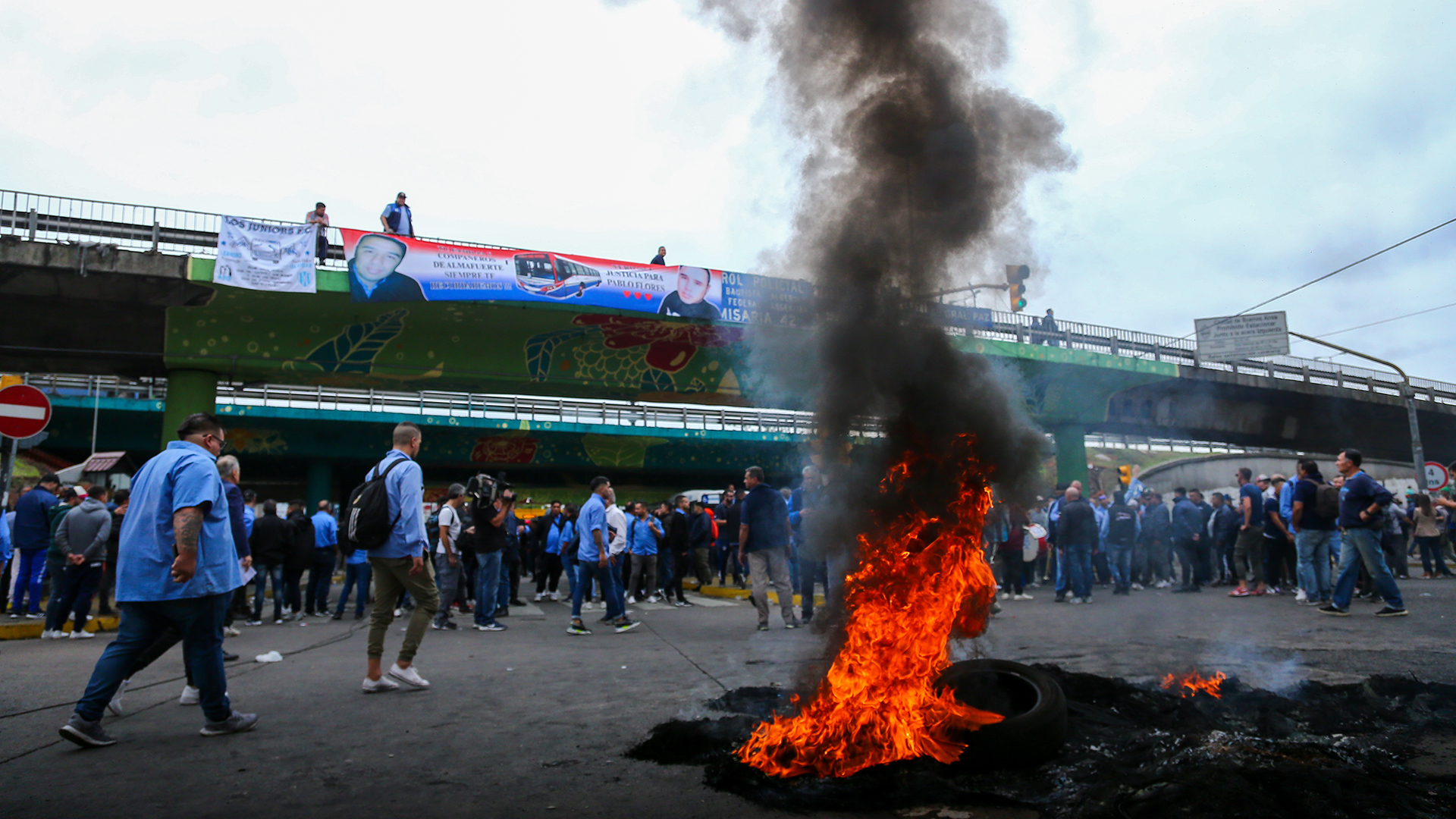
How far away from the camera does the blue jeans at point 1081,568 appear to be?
37.5 ft

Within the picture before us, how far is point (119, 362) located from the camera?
707 inches

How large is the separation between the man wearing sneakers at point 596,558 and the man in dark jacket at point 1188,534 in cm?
863

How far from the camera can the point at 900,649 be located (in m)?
3.83

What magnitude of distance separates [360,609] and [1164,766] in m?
10.5

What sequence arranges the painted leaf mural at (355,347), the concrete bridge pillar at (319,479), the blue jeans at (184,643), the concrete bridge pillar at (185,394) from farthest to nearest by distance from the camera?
1. the concrete bridge pillar at (319,479)
2. the painted leaf mural at (355,347)
3. the concrete bridge pillar at (185,394)
4. the blue jeans at (184,643)

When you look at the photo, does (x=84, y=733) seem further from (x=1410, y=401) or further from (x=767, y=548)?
(x=1410, y=401)

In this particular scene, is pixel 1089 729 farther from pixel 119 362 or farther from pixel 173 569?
pixel 119 362

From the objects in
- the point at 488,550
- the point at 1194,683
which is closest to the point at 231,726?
the point at 1194,683

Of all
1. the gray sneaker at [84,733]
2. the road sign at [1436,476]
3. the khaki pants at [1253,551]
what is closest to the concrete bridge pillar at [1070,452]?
the road sign at [1436,476]

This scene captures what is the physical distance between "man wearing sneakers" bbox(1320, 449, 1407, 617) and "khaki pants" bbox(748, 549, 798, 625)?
5730mm

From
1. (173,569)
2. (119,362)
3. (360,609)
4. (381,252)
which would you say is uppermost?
(381,252)

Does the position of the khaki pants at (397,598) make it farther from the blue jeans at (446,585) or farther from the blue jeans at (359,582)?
the blue jeans at (359,582)

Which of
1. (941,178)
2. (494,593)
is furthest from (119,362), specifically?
(941,178)

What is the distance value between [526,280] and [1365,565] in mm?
14152
